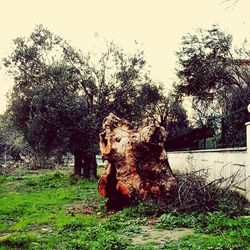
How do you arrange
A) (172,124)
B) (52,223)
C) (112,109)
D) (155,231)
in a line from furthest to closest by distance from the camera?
(172,124) → (112,109) → (52,223) → (155,231)

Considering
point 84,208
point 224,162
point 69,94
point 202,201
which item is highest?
point 69,94

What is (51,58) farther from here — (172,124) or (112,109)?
(172,124)

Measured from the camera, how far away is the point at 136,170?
11.4 meters

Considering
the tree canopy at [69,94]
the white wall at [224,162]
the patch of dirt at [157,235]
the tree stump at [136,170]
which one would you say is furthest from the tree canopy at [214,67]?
the patch of dirt at [157,235]

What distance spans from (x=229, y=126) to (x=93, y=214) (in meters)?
5.07

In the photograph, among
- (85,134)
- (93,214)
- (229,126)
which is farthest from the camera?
(85,134)

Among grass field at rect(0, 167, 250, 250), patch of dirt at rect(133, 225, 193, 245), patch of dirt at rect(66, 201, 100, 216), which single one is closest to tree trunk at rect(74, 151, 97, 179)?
patch of dirt at rect(66, 201, 100, 216)

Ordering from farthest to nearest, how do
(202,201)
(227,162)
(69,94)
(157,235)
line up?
(69,94)
(227,162)
(202,201)
(157,235)

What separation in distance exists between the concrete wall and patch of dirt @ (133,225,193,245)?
12.8 ft

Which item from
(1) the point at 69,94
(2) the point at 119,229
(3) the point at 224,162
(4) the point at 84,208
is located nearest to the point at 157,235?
(2) the point at 119,229

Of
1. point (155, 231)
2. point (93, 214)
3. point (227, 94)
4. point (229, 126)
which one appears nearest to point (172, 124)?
point (227, 94)

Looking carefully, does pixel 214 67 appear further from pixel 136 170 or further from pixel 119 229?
pixel 119 229

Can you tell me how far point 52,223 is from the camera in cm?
952

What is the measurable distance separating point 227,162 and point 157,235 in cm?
596
